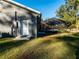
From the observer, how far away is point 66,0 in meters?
47.0

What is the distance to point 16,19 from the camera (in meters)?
21.4

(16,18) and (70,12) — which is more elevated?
(70,12)

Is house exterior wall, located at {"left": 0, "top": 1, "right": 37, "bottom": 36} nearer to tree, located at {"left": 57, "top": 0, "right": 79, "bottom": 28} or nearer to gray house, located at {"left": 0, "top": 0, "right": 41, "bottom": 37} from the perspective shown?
gray house, located at {"left": 0, "top": 0, "right": 41, "bottom": 37}

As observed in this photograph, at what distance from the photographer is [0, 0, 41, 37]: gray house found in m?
21.0

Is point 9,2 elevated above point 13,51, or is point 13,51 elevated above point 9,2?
point 9,2

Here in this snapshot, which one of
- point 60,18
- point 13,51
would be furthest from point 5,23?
point 60,18

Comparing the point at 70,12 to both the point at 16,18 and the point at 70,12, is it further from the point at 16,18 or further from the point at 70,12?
the point at 16,18

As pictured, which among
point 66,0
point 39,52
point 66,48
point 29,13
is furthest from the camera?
point 66,0

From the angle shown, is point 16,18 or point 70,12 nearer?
point 16,18

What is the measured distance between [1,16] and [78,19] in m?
25.7

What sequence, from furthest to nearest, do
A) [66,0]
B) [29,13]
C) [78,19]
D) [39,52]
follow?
1. [66,0]
2. [78,19]
3. [29,13]
4. [39,52]

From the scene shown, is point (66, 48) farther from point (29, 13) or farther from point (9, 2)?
point (9, 2)

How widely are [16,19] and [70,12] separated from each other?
86.5 feet

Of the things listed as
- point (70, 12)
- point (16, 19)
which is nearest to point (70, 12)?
point (70, 12)
